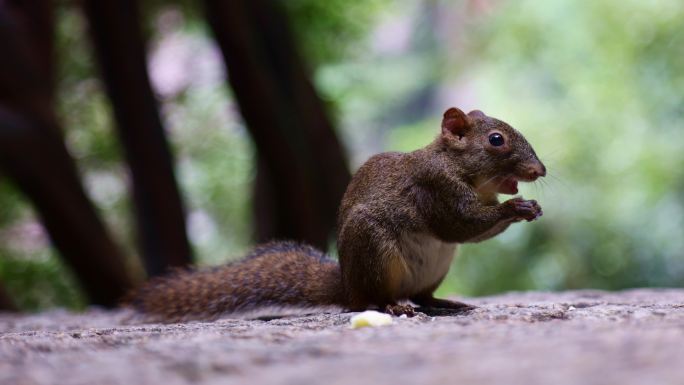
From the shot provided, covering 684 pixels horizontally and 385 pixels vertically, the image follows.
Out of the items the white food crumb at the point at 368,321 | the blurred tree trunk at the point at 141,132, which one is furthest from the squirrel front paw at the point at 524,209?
the blurred tree trunk at the point at 141,132

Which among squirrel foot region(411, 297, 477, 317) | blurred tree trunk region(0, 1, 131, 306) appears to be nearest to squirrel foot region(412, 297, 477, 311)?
squirrel foot region(411, 297, 477, 317)

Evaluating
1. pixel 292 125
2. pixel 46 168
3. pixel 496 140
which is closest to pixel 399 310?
pixel 496 140

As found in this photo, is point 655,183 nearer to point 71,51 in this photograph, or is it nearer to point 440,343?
point 71,51

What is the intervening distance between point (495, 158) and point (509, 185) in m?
0.13

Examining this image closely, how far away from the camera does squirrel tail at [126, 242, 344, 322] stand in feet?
12.3

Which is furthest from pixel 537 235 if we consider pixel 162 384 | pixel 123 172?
pixel 162 384

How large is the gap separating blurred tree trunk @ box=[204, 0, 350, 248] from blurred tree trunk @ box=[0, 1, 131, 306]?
1.48 meters

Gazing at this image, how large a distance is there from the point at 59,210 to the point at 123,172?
187 inches

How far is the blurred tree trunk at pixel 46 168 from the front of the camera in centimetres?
692

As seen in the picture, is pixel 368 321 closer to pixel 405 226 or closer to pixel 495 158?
pixel 405 226

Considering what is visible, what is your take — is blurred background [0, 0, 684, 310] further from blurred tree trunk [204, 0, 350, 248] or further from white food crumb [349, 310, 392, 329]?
white food crumb [349, 310, 392, 329]

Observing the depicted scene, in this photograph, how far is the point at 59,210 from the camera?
7.23m

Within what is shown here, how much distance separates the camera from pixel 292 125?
23.2ft

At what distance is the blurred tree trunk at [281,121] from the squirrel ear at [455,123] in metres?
3.26
